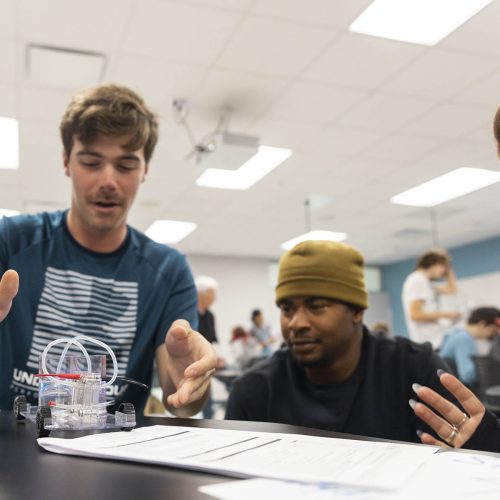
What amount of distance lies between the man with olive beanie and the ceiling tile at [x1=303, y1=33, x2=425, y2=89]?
84.5 inches

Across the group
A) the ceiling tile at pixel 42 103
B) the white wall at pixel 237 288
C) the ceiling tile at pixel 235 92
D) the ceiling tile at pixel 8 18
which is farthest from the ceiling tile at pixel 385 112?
the white wall at pixel 237 288

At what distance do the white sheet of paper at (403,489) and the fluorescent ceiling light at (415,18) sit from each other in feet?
9.26

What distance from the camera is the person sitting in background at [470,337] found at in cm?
390

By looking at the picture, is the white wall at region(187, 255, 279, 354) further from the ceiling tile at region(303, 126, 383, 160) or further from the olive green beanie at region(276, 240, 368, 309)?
the olive green beanie at region(276, 240, 368, 309)

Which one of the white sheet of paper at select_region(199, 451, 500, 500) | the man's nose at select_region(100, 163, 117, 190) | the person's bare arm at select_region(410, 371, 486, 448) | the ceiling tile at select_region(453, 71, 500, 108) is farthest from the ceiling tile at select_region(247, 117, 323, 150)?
the white sheet of paper at select_region(199, 451, 500, 500)

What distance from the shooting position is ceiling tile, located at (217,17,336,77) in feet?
10.2

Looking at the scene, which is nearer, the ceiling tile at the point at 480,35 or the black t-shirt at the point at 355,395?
the black t-shirt at the point at 355,395

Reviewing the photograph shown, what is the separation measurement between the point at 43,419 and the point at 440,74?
11.6 feet

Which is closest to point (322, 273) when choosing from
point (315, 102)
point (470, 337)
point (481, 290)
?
point (315, 102)

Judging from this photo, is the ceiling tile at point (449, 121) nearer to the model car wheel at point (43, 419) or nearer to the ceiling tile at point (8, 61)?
the ceiling tile at point (8, 61)

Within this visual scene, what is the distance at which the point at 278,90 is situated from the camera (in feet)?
12.5

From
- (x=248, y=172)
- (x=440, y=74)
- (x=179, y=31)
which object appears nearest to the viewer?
(x=179, y=31)

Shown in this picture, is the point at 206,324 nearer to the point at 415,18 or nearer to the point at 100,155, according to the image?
the point at 415,18

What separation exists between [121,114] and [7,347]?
52cm
